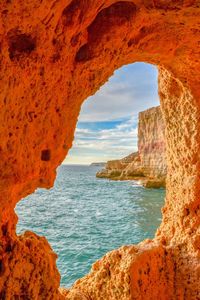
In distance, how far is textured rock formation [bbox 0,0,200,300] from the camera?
262cm

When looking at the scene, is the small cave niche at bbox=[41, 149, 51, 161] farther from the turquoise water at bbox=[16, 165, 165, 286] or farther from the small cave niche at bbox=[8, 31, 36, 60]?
the turquoise water at bbox=[16, 165, 165, 286]

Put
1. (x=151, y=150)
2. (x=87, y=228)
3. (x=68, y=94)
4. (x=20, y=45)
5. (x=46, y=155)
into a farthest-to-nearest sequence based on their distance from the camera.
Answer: (x=151, y=150) < (x=87, y=228) < (x=68, y=94) < (x=46, y=155) < (x=20, y=45)

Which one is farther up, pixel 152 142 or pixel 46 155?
pixel 152 142

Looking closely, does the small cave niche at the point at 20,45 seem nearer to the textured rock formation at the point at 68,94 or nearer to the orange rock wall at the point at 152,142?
the textured rock formation at the point at 68,94

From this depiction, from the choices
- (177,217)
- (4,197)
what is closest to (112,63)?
(4,197)

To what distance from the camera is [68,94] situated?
3.32 m

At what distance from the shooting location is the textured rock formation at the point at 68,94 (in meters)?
2.62

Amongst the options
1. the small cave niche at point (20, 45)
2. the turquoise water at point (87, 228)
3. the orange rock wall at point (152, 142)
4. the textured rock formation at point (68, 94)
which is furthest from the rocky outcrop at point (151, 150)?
the small cave niche at point (20, 45)

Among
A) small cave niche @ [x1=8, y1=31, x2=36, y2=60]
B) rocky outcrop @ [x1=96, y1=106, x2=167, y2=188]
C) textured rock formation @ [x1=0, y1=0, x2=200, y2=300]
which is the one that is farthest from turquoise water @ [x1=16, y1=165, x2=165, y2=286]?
rocky outcrop @ [x1=96, y1=106, x2=167, y2=188]

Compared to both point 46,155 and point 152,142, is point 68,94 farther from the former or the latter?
point 152,142

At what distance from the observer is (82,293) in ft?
16.5

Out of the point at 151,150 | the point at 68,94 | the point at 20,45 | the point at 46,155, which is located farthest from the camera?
the point at 151,150

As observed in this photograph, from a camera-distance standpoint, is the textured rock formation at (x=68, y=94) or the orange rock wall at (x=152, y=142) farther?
the orange rock wall at (x=152, y=142)

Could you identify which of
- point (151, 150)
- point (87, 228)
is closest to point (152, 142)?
point (151, 150)
